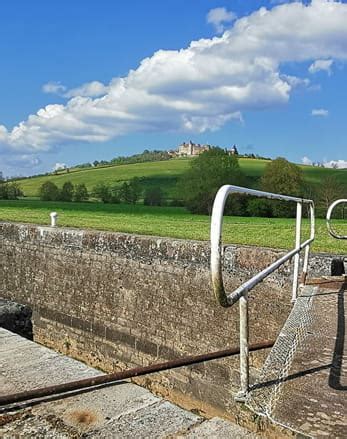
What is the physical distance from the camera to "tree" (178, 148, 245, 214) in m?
36.2

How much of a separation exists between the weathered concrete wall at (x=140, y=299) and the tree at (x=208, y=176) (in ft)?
78.4

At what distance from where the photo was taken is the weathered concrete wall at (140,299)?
23.6 ft

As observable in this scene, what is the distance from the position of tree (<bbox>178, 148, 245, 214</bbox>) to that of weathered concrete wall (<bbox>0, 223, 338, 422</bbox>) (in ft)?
78.4

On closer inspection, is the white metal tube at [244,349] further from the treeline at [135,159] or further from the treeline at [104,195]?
the treeline at [135,159]

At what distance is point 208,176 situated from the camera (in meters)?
37.8

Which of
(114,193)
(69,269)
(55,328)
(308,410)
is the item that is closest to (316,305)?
(308,410)

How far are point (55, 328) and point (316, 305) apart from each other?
8163mm

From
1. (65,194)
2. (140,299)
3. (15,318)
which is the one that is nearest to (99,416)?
(15,318)

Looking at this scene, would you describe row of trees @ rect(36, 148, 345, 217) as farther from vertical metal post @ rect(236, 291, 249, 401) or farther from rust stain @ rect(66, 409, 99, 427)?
rust stain @ rect(66, 409, 99, 427)

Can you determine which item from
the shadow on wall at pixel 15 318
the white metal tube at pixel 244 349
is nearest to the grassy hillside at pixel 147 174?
the shadow on wall at pixel 15 318

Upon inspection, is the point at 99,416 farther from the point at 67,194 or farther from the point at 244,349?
the point at 67,194

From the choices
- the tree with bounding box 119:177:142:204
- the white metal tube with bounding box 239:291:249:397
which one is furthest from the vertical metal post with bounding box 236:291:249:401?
the tree with bounding box 119:177:142:204

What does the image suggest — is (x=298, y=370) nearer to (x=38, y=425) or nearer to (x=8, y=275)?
(x=38, y=425)

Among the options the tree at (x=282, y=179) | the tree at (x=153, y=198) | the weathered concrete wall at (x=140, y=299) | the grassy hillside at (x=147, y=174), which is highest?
the grassy hillside at (x=147, y=174)
